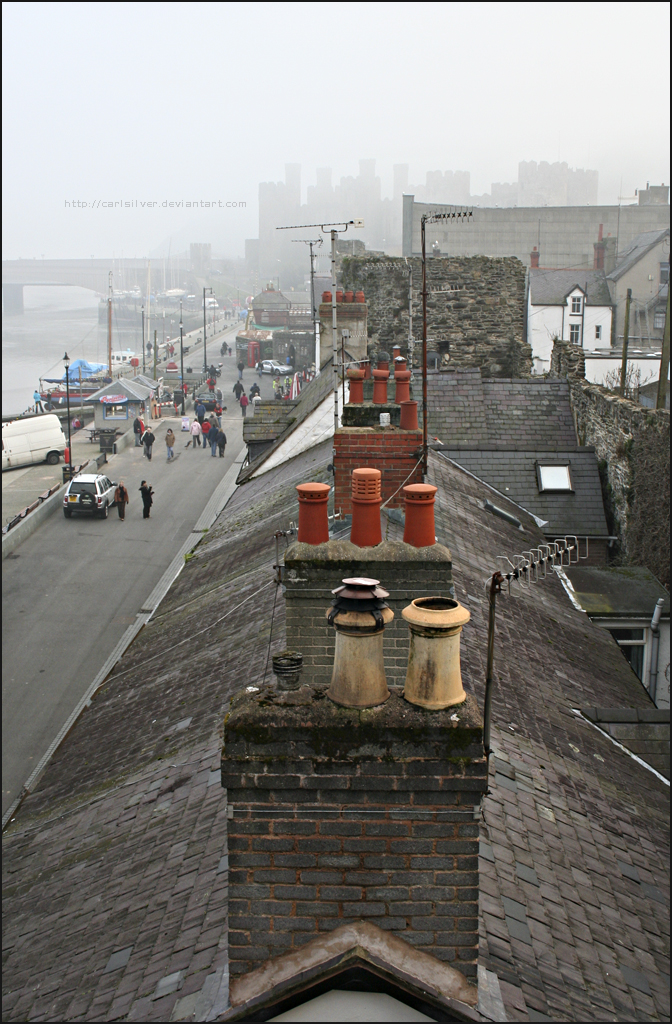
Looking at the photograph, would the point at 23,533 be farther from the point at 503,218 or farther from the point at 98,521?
the point at 503,218

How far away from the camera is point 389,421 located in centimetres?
1027

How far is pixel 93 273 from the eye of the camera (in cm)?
17875

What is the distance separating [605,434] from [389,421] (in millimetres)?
9131

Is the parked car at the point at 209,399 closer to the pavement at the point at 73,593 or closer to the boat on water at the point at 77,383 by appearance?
the boat on water at the point at 77,383

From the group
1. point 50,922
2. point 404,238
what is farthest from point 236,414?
point 50,922

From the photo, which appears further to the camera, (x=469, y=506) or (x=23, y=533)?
(x=23, y=533)

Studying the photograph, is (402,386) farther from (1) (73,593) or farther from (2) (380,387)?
(1) (73,593)

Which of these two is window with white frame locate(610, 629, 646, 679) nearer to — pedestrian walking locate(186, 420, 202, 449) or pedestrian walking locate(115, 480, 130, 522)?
pedestrian walking locate(115, 480, 130, 522)

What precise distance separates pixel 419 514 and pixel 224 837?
2.48 m

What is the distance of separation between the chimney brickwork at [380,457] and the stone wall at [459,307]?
61.3 feet

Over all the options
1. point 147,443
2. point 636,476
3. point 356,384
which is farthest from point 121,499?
point 356,384

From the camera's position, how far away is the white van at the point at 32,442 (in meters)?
45.1

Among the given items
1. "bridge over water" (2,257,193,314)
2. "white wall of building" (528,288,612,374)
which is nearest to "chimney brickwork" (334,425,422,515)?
"white wall of building" (528,288,612,374)

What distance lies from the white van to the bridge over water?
11745 cm
